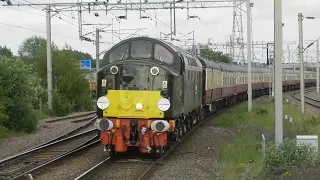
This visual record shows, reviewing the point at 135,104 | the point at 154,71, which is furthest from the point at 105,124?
the point at 154,71

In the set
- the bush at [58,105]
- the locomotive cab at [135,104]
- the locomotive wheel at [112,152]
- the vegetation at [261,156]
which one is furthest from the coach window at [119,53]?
the bush at [58,105]

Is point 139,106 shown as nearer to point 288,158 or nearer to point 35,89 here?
point 288,158

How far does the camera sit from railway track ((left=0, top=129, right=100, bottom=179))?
12.1 meters

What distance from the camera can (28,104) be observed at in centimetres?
2181

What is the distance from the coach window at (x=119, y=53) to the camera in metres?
14.1

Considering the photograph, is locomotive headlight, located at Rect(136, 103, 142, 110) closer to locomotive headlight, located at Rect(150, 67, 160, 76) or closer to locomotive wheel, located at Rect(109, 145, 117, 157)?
locomotive headlight, located at Rect(150, 67, 160, 76)

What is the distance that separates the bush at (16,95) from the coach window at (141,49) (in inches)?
328

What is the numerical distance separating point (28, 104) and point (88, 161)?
30.0 feet

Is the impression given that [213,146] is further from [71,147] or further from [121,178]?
[121,178]

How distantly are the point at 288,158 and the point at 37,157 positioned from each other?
7554mm

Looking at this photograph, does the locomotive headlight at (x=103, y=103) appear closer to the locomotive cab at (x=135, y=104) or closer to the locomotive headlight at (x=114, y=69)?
the locomotive cab at (x=135, y=104)

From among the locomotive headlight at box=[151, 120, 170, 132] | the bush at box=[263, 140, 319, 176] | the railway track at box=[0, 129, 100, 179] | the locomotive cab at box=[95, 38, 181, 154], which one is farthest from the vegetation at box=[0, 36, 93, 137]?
the bush at box=[263, 140, 319, 176]

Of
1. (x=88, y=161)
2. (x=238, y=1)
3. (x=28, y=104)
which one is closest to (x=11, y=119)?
(x=28, y=104)

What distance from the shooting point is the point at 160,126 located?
12914 millimetres
